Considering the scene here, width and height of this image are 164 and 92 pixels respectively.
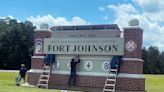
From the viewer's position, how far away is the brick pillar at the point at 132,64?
83.5ft

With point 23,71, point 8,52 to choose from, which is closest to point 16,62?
point 8,52

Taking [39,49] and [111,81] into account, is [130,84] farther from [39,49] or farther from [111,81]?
[39,49]

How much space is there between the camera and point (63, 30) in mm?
28812

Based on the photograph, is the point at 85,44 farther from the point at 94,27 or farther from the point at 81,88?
the point at 81,88

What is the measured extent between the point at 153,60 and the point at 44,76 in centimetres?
8661

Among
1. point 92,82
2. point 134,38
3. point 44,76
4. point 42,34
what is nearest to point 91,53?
point 92,82

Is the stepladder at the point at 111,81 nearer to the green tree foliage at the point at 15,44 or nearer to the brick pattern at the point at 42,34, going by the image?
the brick pattern at the point at 42,34

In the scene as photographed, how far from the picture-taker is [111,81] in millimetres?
25969

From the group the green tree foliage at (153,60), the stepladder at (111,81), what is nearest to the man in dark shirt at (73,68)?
the stepladder at (111,81)

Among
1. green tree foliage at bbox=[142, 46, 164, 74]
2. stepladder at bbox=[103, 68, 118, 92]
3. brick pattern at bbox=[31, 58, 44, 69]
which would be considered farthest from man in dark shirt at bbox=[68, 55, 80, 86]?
green tree foliage at bbox=[142, 46, 164, 74]

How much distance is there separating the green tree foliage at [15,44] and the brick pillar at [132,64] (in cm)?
5910

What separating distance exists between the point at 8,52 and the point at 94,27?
59006mm

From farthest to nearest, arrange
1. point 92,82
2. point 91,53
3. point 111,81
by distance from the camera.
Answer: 1. point 91,53
2. point 92,82
3. point 111,81

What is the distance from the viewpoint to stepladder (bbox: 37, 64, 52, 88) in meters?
28.6
